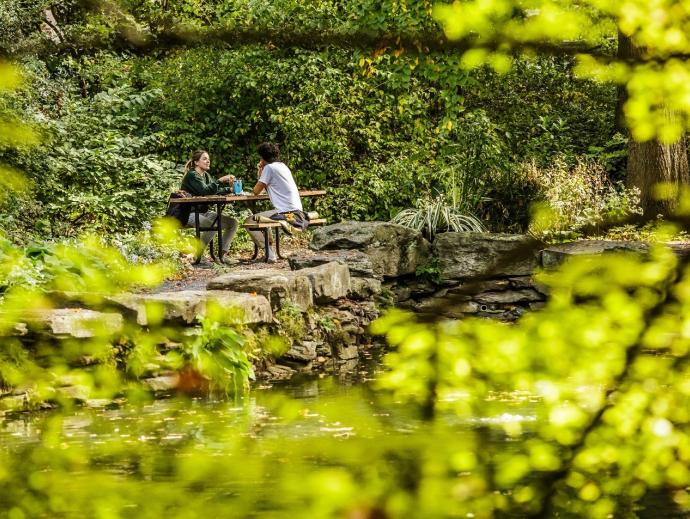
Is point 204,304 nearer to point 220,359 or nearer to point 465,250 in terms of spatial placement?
point 220,359

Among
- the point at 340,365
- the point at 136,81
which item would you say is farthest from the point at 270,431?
the point at 136,81

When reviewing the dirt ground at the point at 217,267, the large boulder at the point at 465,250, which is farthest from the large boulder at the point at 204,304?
the large boulder at the point at 465,250

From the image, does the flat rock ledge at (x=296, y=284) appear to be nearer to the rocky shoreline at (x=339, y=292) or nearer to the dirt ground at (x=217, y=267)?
the rocky shoreline at (x=339, y=292)

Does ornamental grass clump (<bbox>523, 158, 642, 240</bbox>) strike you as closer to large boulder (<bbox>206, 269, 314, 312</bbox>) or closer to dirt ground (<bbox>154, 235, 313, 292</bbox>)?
dirt ground (<bbox>154, 235, 313, 292</bbox>)

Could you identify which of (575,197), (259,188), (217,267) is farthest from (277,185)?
(575,197)

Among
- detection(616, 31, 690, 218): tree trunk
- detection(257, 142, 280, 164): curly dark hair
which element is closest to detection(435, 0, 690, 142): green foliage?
detection(257, 142, 280, 164): curly dark hair

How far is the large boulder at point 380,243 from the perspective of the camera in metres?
13.7

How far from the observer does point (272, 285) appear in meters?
10.4

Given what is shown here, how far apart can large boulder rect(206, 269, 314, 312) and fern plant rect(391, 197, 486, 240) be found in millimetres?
3965

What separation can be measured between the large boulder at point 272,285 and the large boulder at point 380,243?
8.78ft

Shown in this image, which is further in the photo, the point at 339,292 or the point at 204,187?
the point at 204,187

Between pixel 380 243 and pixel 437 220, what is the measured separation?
1498 millimetres

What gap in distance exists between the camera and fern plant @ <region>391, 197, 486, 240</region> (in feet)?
48.7

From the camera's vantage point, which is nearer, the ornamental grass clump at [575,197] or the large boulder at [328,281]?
the large boulder at [328,281]
